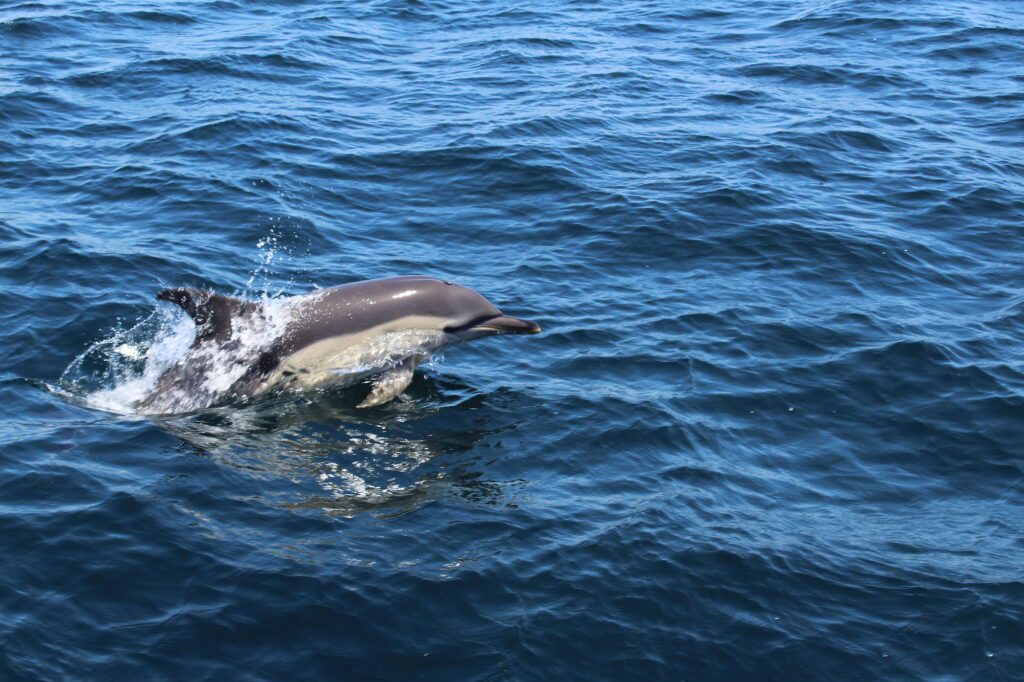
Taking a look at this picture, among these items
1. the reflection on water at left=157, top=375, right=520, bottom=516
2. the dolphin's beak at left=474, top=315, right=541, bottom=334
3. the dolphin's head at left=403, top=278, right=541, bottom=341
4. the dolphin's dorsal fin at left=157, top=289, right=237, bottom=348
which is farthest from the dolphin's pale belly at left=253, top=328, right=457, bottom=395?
the dolphin's dorsal fin at left=157, top=289, right=237, bottom=348

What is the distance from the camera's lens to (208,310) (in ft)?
45.9

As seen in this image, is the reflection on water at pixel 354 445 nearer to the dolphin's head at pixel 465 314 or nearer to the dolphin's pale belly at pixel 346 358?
the dolphin's pale belly at pixel 346 358

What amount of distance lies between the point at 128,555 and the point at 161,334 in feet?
17.6

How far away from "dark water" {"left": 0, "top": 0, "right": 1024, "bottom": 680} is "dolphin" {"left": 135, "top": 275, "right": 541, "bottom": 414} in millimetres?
382

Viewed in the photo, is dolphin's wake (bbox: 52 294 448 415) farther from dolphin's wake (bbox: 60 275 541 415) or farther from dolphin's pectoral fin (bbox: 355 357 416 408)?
dolphin's pectoral fin (bbox: 355 357 416 408)

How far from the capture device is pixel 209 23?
3111 cm

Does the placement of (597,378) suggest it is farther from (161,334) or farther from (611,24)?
(611,24)

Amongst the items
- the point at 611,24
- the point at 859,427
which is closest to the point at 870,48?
the point at 611,24

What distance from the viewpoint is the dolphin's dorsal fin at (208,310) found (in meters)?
13.8

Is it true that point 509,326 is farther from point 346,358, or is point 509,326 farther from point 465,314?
point 346,358

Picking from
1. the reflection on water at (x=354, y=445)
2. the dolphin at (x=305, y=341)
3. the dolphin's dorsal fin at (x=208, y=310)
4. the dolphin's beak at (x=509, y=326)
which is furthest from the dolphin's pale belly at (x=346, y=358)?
the dolphin's dorsal fin at (x=208, y=310)

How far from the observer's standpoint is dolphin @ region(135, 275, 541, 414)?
14086mm

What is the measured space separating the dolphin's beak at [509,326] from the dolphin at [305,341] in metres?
0.44

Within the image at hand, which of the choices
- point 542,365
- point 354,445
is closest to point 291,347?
point 354,445
